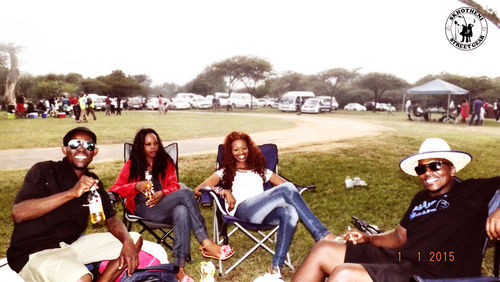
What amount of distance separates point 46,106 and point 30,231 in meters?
2.83

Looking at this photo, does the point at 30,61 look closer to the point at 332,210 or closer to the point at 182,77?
the point at 182,77

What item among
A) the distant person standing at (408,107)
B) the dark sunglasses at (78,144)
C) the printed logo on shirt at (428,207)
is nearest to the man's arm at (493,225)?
the printed logo on shirt at (428,207)

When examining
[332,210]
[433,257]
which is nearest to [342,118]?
[332,210]

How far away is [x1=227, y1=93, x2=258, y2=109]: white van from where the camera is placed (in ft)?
19.4

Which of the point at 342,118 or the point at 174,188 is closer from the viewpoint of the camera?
the point at 174,188

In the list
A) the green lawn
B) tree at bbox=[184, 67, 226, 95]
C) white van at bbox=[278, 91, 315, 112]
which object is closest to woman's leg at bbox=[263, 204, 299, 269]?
the green lawn

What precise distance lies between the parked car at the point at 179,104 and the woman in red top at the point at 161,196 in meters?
1.35

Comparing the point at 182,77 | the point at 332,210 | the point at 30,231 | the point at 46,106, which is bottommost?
the point at 332,210

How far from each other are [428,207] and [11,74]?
3825 mm

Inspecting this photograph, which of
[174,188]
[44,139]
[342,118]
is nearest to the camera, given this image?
[174,188]

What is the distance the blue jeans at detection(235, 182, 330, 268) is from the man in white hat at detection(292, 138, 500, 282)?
542mm

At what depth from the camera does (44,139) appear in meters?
3.76

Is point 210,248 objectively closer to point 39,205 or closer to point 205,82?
point 39,205

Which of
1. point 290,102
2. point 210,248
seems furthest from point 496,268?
point 290,102
